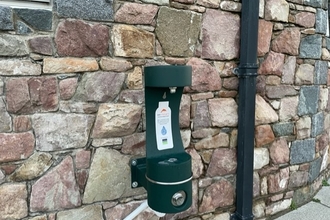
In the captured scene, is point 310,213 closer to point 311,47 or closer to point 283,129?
point 283,129

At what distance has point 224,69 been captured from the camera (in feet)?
7.69

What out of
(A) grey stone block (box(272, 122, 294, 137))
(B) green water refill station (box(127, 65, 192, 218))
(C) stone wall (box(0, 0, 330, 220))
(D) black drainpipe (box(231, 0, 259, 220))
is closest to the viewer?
(B) green water refill station (box(127, 65, 192, 218))

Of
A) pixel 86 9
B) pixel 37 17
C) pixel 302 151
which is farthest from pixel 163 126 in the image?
pixel 302 151

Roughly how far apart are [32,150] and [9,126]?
0.19m

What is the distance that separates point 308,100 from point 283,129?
434 millimetres

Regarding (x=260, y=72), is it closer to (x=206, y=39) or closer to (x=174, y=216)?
(x=206, y=39)

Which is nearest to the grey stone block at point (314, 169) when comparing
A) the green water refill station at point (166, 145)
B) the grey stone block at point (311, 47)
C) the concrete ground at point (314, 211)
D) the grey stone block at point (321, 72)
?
the concrete ground at point (314, 211)

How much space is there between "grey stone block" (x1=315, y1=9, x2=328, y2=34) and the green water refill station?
1817 mm

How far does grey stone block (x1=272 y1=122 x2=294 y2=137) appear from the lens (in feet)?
8.70

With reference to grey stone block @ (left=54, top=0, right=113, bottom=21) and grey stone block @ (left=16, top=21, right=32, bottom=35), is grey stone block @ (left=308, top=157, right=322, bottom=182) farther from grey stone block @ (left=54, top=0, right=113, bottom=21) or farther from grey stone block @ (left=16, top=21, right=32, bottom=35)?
grey stone block @ (left=16, top=21, right=32, bottom=35)

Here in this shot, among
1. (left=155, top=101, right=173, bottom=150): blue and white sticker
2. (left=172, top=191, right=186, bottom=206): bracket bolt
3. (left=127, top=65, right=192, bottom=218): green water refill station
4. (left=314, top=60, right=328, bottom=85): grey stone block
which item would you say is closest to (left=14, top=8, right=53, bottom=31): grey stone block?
(left=127, top=65, right=192, bottom=218): green water refill station

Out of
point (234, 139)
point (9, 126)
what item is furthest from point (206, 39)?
point (9, 126)

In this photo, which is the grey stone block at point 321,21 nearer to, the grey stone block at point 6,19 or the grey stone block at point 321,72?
the grey stone block at point 321,72

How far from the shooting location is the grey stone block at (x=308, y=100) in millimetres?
2791
